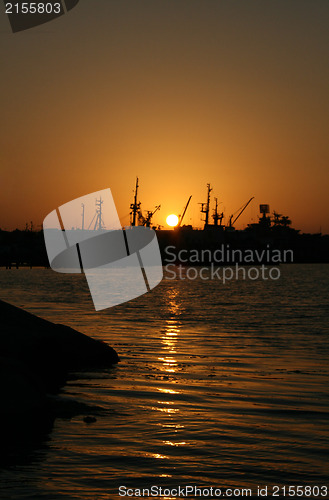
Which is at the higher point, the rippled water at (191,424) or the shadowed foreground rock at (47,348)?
the shadowed foreground rock at (47,348)

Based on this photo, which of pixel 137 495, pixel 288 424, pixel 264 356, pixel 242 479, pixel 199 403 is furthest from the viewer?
pixel 264 356

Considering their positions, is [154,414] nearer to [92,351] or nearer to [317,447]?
[317,447]

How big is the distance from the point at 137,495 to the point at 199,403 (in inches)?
207

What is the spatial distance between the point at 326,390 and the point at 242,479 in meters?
6.37

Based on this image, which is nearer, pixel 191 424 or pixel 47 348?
pixel 191 424

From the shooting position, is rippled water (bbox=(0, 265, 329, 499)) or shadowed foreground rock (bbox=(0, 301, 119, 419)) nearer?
rippled water (bbox=(0, 265, 329, 499))

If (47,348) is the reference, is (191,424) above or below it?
below

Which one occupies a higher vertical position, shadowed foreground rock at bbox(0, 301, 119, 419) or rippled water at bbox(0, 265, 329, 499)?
shadowed foreground rock at bbox(0, 301, 119, 419)

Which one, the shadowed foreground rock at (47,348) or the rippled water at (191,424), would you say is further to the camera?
the shadowed foreground rock at (47,348)

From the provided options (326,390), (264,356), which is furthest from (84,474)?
(264,356)

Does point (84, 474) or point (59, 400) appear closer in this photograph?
point (84, 474)

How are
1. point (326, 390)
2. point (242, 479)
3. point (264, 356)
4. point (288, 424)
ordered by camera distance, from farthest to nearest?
1. point (264, 356)
2. point (326, 390)
3. point (288, 424)
4. point (242, 479)

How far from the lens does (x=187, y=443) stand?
10617 millimetres

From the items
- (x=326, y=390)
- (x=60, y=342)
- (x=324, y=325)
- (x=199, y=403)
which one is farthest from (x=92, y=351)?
(x=324, y=325)
